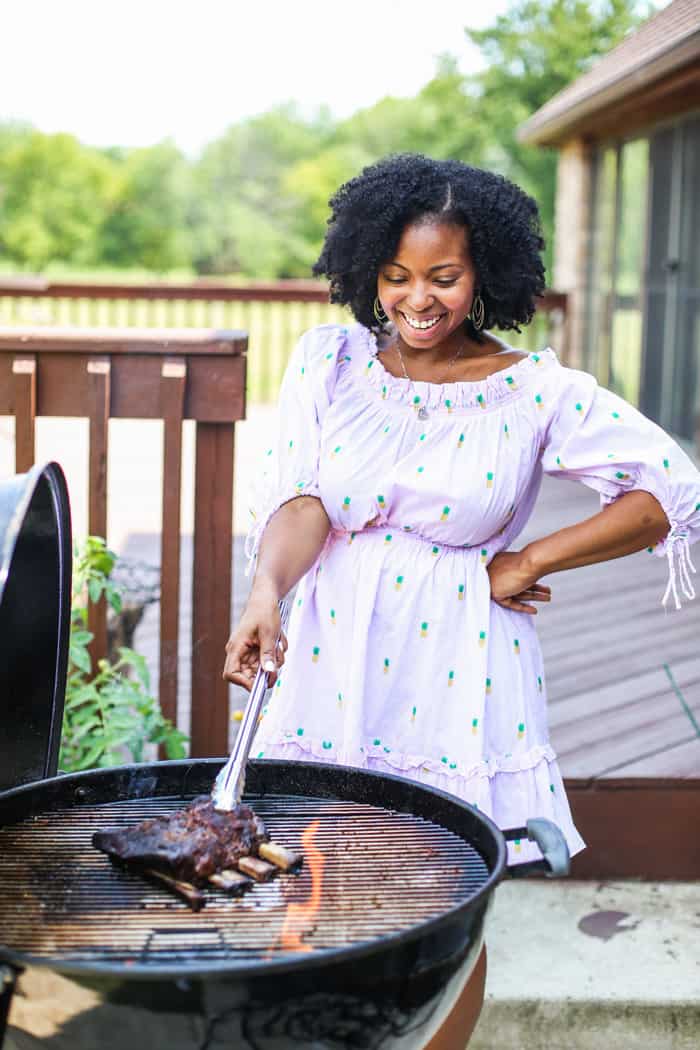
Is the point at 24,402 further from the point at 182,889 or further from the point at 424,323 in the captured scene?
the point at 182,889

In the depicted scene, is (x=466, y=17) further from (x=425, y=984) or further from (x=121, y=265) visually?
(x=425, y=984)

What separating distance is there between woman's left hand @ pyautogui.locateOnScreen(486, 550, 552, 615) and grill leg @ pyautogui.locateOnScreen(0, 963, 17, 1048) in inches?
38.1

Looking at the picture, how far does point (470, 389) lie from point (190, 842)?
84 centimetres

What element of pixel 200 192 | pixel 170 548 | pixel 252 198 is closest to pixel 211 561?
pixel 170 548

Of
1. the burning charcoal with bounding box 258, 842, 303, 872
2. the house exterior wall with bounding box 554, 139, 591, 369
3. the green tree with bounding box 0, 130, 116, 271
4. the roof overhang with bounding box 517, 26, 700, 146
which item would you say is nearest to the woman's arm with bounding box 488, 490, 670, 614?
the burning charcoal with bounding box 258, 842, 303, 872

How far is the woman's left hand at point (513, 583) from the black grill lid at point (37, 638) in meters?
0.67

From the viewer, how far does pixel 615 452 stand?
1932 millimetres

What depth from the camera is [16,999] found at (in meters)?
1.31

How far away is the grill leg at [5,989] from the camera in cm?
128

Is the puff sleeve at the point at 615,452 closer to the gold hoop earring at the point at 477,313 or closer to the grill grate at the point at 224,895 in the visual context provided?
the gold hoop earring at the point at 477,313

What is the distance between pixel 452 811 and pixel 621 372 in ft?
26.4

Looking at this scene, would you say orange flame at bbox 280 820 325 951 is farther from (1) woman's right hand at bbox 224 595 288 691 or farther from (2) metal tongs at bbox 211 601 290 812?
(1) woman's right hand at bbox 224 595 288 691

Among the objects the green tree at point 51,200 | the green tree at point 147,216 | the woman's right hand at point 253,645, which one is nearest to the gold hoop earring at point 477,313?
the woman's right hand at point 253,645

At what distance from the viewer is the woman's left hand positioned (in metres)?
1.96
